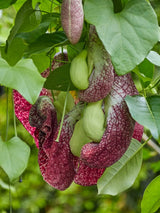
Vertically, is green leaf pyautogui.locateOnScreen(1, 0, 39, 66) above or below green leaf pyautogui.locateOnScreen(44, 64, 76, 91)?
above

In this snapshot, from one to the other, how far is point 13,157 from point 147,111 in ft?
0.56

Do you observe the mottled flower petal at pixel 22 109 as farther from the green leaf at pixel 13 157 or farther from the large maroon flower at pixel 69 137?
the green leaf at pixel 13 157

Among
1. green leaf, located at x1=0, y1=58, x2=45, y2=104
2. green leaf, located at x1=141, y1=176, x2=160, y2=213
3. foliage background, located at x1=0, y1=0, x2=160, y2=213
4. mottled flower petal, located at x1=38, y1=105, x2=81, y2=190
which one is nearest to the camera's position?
green leaf, located at x1=0, y1=58, x2=45, y2=104

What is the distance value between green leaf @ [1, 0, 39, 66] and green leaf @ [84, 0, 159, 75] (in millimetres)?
100

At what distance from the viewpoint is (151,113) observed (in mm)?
574

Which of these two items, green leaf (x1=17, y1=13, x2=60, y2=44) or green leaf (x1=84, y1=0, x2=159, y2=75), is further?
green leaf (x1=17, y1=13, x2=60, y2=44)

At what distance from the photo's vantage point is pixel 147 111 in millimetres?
581

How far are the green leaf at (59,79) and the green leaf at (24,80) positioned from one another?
0.14m

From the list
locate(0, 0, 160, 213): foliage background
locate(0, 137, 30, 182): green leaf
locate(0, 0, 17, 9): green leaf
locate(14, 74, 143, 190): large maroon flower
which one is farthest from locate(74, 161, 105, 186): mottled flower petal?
locate(0, 0, 160, 213): foliage background

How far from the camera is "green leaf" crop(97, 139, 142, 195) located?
2.17ft

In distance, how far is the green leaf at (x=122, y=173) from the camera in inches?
26.1

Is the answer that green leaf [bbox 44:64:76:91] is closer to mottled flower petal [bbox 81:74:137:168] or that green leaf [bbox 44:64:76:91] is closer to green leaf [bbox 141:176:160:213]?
mottled flower petal [bbox 81:74:137:168]

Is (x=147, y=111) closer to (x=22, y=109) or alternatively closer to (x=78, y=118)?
(x=78, y=118)

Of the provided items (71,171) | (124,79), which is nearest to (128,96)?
(124,79)
